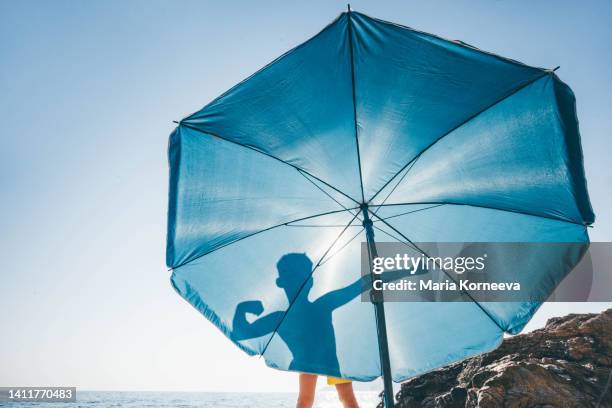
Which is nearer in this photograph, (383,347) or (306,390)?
(383,347)

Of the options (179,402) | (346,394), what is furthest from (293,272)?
(179,402)

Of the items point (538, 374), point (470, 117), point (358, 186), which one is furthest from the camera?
point (538, 374)

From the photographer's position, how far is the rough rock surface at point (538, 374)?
3.18 m

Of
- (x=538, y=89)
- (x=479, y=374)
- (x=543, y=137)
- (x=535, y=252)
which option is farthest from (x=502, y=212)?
(x=479, y=374)

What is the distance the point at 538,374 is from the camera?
11.0 ft

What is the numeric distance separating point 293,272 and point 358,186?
0.91 m

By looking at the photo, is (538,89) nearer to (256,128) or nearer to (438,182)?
(438,182)

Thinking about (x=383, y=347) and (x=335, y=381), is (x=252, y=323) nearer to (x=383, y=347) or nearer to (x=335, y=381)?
(x=383, y=347)

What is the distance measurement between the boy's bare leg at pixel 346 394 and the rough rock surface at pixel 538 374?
85 centimetres

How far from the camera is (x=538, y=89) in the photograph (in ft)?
8.75

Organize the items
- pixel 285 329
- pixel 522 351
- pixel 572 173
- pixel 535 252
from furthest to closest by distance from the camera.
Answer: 1. pixel 522 351
2. pixel 285 329
3. pixel 535 252
4. pixel 572 173

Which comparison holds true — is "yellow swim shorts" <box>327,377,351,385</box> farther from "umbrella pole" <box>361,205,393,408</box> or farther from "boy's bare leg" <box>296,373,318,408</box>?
"umbrella pole" <box>361,205,393,408</box>

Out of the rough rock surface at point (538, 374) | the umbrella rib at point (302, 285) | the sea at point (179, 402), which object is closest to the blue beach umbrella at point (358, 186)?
the umbrella rib at point (302, 285)

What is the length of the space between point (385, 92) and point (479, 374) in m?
2.84
